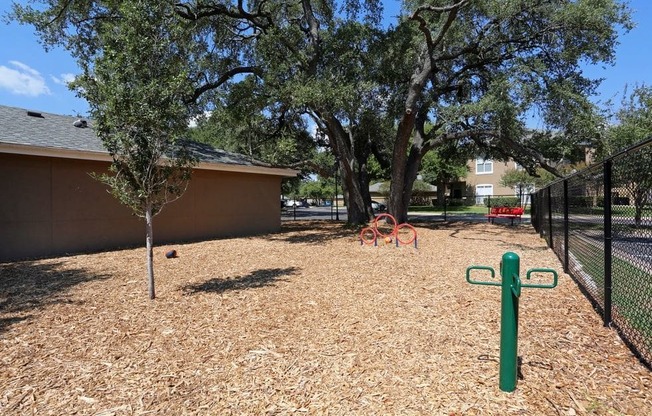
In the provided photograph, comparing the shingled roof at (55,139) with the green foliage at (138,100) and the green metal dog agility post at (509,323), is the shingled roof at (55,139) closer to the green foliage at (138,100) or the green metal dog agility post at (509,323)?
the green foliage at (138,100)

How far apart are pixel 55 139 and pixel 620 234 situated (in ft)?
37.2

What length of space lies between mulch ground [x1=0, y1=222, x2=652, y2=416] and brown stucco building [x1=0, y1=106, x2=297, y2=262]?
266 centimetres

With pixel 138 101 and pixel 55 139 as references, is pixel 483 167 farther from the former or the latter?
pixel 138 101

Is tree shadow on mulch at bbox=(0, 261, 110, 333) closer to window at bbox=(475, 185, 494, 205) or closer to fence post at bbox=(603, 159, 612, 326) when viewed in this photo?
fence post at bbox=(603, 159, 612, 326)

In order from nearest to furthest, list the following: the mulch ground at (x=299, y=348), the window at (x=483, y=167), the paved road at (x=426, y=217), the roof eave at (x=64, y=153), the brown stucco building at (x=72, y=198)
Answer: the mulch ground at (x=299, y=348)
the roof eave at (x=64, y=153)
the brown stucco building at (x=72, y=198)
the paved road at (x=426, y=217)
the window at (x=483, y=167)

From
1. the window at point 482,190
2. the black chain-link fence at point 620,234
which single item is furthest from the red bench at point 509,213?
the window at point 482,190

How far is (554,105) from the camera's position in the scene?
1328cm

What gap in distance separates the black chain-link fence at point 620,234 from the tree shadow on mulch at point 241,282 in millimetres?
4451

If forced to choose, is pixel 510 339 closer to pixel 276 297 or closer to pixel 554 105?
pixel 276 297

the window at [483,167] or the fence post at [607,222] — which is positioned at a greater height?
the window at [483,167]

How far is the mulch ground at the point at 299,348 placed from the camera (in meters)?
3.04

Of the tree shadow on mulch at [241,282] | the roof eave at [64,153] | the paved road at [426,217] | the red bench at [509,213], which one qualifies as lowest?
the tree shadow on mulch at [241,282]

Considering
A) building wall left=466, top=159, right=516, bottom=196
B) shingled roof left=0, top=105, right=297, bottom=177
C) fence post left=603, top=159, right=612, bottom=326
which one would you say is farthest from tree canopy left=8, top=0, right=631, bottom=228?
building wall left=466, top=159, right=516, bottom=196

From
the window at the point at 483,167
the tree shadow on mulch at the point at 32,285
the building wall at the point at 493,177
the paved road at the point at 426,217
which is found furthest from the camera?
the window at the point at 483,167
